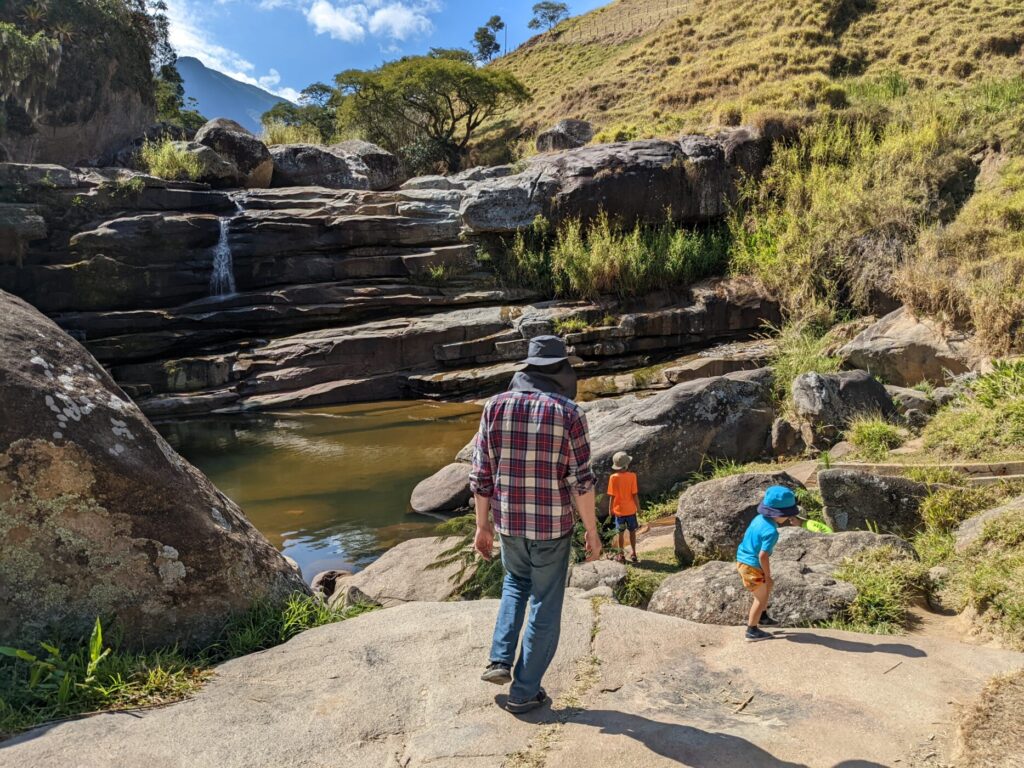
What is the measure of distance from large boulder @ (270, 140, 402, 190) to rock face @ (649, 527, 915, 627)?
18.9m

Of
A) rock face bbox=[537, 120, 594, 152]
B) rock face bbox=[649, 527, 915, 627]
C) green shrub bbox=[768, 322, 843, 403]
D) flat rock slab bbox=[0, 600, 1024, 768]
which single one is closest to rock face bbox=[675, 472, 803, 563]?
rock face bbox=[649, 527, 915, 627]

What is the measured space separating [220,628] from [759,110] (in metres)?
18.5

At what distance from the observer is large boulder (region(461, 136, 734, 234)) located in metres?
16.6

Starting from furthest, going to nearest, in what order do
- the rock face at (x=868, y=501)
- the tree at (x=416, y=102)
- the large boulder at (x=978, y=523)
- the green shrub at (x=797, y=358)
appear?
the tree at (x=416, y=102) → the green shrub at (x=797, y=358) → the rock face at (x=868, y=501) → the large boulder at (x=978, y=523)

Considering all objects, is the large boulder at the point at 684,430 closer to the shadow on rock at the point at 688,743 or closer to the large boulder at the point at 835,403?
the large boulder at the point at 835,403

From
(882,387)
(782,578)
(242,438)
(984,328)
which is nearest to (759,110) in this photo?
(984,328)

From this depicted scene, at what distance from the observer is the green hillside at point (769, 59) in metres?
21.8

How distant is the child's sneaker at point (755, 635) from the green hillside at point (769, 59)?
1689 cm

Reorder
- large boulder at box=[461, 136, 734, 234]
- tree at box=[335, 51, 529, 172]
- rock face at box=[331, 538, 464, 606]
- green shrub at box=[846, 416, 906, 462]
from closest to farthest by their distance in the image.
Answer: rock face at box=[331, 538, 464, 606], green shrub at box=[846, 416, 906, 462], large boulder at box=[461, 136, 734, 234], tree at box=[335, 51, 529, 172]

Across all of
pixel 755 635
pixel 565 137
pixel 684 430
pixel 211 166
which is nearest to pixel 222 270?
pixel 211 166

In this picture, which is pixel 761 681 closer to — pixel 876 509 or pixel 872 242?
pixel 876 509

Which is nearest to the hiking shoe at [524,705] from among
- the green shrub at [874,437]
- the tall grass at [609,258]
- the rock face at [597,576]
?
the rock face at [597,576]

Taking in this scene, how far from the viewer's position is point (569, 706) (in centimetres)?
313

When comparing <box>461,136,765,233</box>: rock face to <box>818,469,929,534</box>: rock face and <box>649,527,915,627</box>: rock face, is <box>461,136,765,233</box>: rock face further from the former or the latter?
<box>649,527,915,627</box>: rock face
